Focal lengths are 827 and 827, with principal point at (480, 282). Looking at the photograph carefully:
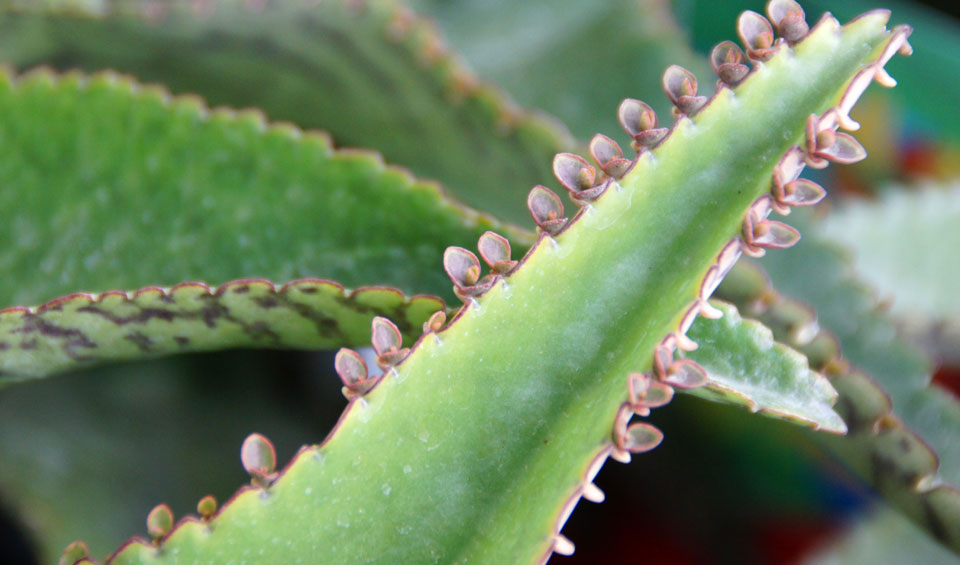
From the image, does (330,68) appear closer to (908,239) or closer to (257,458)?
(257,458)

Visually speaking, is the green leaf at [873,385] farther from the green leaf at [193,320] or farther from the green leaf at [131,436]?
the green leaf at [131,436]

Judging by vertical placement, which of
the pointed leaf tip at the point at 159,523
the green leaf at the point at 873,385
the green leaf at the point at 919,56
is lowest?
the pointed leaf tip at the point at 159,523

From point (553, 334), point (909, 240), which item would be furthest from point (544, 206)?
point (909, 240)

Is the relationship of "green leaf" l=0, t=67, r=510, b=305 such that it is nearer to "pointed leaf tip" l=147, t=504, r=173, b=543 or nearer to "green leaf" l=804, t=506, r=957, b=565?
"pointed leaf tip" l=147, t=504, r=173, b=543

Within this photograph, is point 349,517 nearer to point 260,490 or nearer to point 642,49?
point 260,490

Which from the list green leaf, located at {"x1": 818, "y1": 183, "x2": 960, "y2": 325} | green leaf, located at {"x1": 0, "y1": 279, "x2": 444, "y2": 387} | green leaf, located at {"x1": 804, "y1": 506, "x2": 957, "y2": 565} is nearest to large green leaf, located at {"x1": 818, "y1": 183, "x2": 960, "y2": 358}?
green leaf, located at {"x1": 818, "y1": 183, "x2": 960, "y2": 325}

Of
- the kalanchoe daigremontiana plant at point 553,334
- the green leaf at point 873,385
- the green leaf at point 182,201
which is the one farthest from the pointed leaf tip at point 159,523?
the green leaf at point 873,385

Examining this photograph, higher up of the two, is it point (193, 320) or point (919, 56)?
point (919, 56)

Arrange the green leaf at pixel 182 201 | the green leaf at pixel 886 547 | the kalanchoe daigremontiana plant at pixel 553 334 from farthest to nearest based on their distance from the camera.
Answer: the green leaf at pixel 886 547
the green leaf at pixel 182 201
the kalanchoe daigremontiana plant at pixel 553 334
